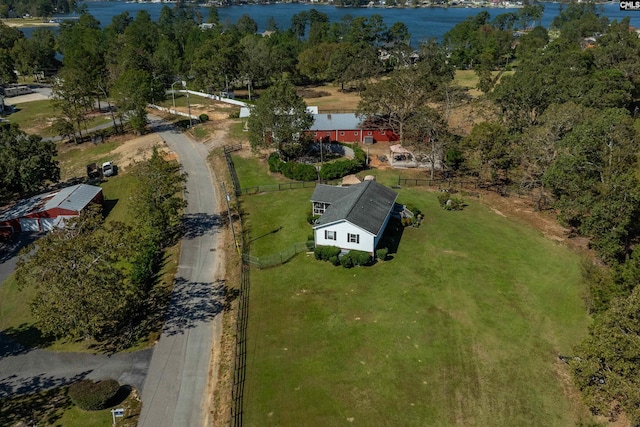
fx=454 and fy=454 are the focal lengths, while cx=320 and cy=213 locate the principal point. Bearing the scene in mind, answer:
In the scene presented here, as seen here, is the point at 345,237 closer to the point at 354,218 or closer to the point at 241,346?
the point at 354,218

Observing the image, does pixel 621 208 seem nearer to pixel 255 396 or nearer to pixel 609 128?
pixel 609 128

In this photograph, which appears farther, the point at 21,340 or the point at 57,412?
the point at 21,340

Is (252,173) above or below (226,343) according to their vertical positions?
above

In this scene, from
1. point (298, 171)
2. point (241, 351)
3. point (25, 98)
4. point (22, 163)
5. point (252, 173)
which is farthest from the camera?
point (25, 98)

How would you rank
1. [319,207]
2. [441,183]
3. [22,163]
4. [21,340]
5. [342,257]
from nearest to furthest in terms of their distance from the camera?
[21,340]
[342,257]
[319,207]
[22,163]
[441,183]

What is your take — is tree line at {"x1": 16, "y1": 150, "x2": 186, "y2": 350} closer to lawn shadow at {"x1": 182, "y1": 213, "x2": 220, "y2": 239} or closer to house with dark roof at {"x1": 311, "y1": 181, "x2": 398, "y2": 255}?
lawn shadow at {"x1": 182, "y1": 213, "x2": 220, "y2": 239}

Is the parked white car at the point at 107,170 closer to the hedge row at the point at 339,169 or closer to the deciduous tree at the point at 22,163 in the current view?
the deciduous tree at the point at 22,163

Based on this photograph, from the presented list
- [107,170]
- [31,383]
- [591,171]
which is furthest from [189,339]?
[107,170]

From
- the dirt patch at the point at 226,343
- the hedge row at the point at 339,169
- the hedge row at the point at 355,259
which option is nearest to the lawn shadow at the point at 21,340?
the dirt patch at the point at 226,343

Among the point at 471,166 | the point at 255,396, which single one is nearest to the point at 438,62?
the point at 471,166
